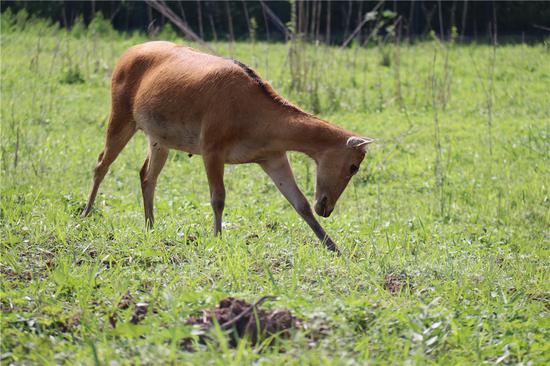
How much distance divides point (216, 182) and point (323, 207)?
83 centimetres

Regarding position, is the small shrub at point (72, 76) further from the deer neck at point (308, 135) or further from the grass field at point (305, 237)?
the deer neck at point (308, 135)

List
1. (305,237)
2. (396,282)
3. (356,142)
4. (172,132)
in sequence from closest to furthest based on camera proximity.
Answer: (396,282), (356,142), (305,237), (172,132)

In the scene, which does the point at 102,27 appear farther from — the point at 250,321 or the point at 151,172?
the point at 250,321

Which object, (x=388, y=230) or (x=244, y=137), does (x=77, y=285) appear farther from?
(x=388, y=230)

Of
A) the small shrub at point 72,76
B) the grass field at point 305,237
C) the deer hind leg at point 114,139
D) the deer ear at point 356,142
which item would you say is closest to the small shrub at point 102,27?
the grass field at point 305,237

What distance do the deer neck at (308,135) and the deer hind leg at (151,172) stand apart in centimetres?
117

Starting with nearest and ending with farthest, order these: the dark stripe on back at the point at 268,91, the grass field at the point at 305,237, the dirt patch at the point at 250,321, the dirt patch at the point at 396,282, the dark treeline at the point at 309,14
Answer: the dirt patch at the point at 250,321
the grass field at the point at 305,237
the dirt patch at the point at 396,282
the dark stripe on back at the point at 268,91
the dark treeline at the point at 309,14

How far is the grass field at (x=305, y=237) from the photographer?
4.30m

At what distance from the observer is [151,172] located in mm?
7516

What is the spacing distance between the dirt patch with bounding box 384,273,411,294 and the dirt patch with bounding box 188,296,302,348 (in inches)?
43.3

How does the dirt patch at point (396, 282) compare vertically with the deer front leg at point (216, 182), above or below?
below

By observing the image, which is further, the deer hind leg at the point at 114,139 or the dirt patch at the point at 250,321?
the deer hind leg at the point at 114,139

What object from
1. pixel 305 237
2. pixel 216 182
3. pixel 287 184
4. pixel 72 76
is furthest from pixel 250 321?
pixel 72 76

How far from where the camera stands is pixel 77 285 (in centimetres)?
480
